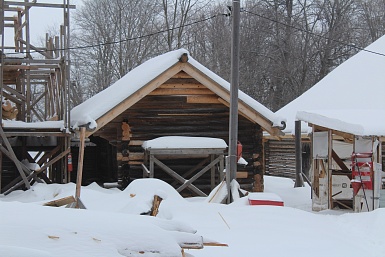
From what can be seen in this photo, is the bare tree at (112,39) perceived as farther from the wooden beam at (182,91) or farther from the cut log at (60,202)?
the cut log at (60,202)

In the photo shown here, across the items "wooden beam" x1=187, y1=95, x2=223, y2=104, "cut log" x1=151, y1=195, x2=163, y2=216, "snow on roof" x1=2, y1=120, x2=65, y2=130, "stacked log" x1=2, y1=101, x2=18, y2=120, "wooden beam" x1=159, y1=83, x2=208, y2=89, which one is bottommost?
"cut log" x1=151, y1=195, x2=163, y2=216

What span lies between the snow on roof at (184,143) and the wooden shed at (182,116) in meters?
1.10

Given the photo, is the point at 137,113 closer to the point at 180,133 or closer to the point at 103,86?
the point at 180,133

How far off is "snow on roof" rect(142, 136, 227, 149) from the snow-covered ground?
2.44 metres

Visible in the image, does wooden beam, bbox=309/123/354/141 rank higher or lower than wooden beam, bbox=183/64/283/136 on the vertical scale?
lower

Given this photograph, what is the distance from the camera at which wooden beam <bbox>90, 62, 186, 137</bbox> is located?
14.8 meters

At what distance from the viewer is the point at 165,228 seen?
5.02 m

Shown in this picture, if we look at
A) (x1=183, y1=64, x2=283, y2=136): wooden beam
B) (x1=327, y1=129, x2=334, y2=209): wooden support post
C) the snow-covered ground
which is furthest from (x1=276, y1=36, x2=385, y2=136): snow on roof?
the snow-covered ground

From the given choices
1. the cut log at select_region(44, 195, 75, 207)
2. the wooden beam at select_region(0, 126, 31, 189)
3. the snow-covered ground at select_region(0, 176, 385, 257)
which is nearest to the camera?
the snow-covered ground at select_region(0, 176, 385, 257)

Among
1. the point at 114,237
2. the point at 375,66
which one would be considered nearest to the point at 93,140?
the point at 375,66

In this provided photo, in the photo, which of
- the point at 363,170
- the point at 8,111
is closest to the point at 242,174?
the point at 363,170

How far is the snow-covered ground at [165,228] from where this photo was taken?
4.05 metres

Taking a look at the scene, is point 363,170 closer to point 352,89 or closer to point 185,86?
point 185,86

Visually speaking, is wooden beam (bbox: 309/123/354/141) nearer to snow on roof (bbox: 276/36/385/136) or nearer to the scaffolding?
snow on roof (bbox: 276/36/385/136)
